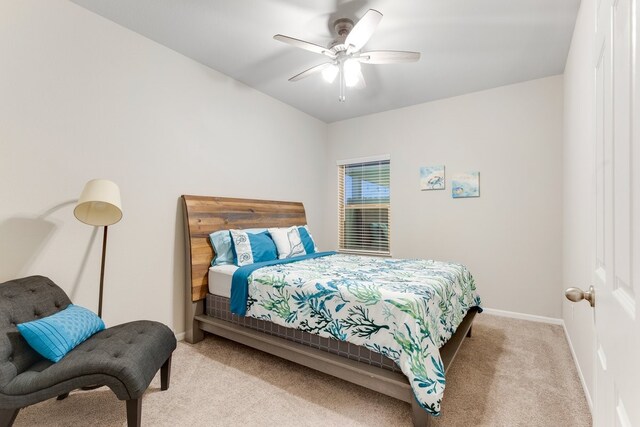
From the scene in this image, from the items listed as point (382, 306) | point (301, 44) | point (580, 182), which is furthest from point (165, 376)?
→ point (580, 182)

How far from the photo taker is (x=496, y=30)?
101 inches

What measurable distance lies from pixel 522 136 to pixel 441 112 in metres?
1.00

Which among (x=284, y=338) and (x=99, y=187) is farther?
(x=284, y=338)

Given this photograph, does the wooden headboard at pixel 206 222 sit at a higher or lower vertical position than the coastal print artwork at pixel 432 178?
lower

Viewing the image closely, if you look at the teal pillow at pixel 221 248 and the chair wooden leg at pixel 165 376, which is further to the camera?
the teal pillow at pixel 221 248

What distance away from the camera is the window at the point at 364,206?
4.60m

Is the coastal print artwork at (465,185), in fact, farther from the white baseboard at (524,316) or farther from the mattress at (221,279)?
the mattress at (221,279)

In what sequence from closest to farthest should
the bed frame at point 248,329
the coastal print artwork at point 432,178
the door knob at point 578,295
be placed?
the door knob at point 578,295 → the bed frame at point 248,329 → the coastal print artwork at point 432,178

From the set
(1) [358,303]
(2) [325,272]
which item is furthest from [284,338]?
(1) [358,303]

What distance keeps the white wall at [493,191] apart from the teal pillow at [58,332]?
3.62 metres

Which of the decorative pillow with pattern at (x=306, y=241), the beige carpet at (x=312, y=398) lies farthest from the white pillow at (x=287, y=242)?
the beige carpet at (x=312, y=398)

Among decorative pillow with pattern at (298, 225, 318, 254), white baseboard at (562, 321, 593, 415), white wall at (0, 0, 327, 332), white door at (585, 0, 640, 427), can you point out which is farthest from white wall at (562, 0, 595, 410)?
white wall at (0, 0, 327, 332)

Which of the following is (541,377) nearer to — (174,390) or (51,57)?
(174,390)

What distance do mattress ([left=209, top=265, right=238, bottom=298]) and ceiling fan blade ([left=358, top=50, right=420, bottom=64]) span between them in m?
2.17
